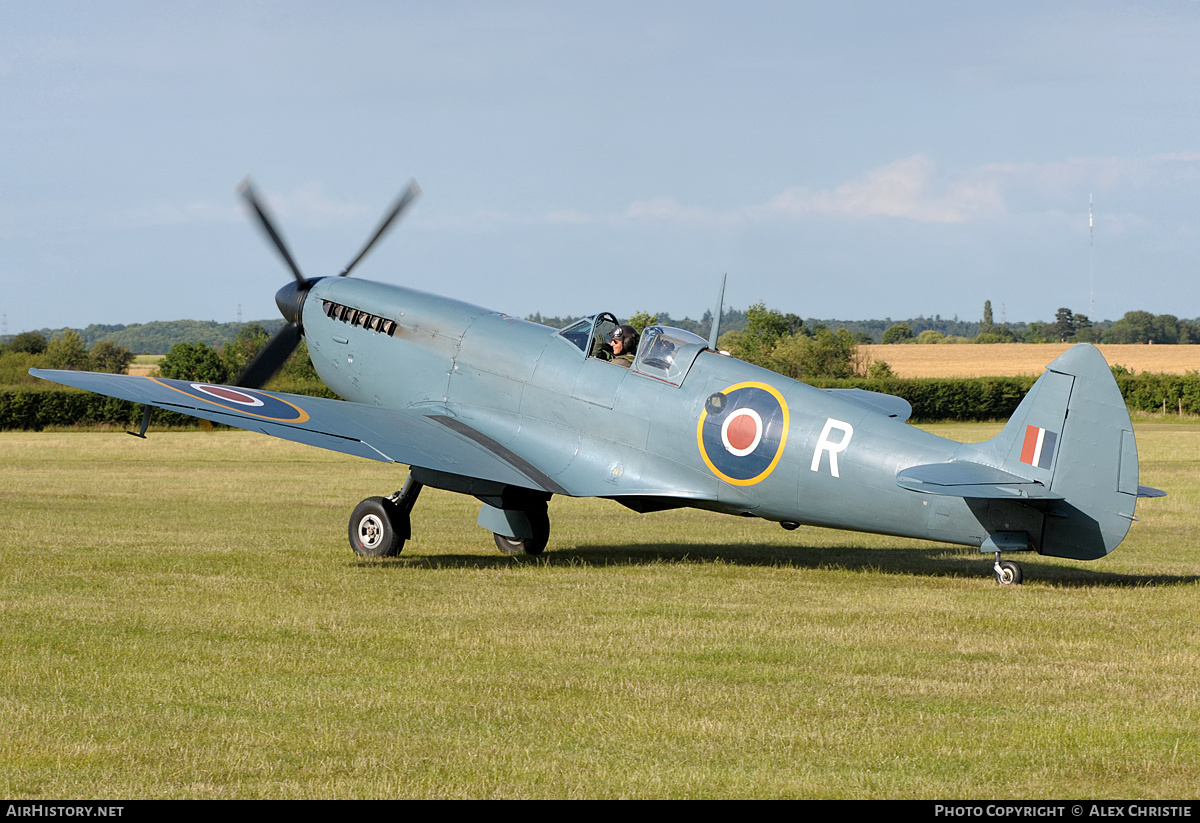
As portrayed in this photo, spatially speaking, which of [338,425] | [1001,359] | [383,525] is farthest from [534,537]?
[1001,359]

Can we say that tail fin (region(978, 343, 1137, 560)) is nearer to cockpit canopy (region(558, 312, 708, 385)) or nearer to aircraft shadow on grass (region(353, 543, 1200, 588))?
aircraft shadow on grass (region(353, 543, 1200, 588))

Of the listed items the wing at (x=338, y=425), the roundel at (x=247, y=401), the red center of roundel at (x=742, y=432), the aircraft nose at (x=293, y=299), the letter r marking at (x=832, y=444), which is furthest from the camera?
the aircraft nose at (x=293, y=299)

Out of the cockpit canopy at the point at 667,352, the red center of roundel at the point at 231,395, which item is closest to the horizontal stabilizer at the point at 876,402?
the cockpit canopy at the point at 667,352

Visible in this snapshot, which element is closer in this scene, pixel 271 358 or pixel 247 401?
pixel 247 401

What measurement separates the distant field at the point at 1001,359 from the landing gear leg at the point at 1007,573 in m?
55.2

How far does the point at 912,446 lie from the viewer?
398 inches

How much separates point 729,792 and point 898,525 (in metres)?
5.72

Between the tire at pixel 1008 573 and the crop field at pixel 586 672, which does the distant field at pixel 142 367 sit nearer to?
the crop field at pixel 586 672

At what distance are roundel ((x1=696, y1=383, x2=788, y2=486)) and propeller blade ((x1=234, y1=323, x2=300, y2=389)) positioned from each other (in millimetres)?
6222

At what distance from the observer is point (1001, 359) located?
77500 mm

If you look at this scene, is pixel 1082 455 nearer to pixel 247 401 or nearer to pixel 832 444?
pixel 832 444

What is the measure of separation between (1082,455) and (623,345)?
4288 mm

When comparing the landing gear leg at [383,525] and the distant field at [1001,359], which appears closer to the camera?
the landing gear leg at [383,525]

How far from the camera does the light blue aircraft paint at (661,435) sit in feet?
31.1
